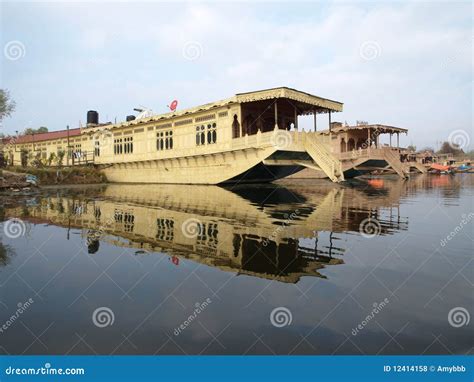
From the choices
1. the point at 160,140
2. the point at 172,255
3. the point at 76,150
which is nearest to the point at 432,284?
the point at 172,255

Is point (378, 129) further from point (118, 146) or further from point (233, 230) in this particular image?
point (233, 230)

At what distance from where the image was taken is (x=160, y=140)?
34.4 metres

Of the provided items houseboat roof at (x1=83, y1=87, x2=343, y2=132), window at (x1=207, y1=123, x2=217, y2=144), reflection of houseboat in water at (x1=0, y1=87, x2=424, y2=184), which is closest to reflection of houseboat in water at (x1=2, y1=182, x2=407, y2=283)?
reflection of houseboat in water at (x1=0, y1=87, x2=424, y2=184)

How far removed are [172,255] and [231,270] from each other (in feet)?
5.35

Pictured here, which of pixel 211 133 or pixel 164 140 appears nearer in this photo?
pixel 211 133

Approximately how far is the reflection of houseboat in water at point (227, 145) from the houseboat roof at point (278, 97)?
69 millimetres

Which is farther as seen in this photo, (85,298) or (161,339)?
(85,298)

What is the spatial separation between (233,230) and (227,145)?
18.6m

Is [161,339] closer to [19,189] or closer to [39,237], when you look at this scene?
[39,237]

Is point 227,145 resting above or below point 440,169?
above

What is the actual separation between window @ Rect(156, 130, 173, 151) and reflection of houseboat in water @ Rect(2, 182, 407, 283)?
61.5 ft

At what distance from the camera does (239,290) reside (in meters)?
5.16

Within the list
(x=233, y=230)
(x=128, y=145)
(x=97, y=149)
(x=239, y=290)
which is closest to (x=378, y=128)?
(x=128, y=145)

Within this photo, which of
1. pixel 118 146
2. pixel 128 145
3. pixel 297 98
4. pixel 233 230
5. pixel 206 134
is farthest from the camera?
pixel 118 146
